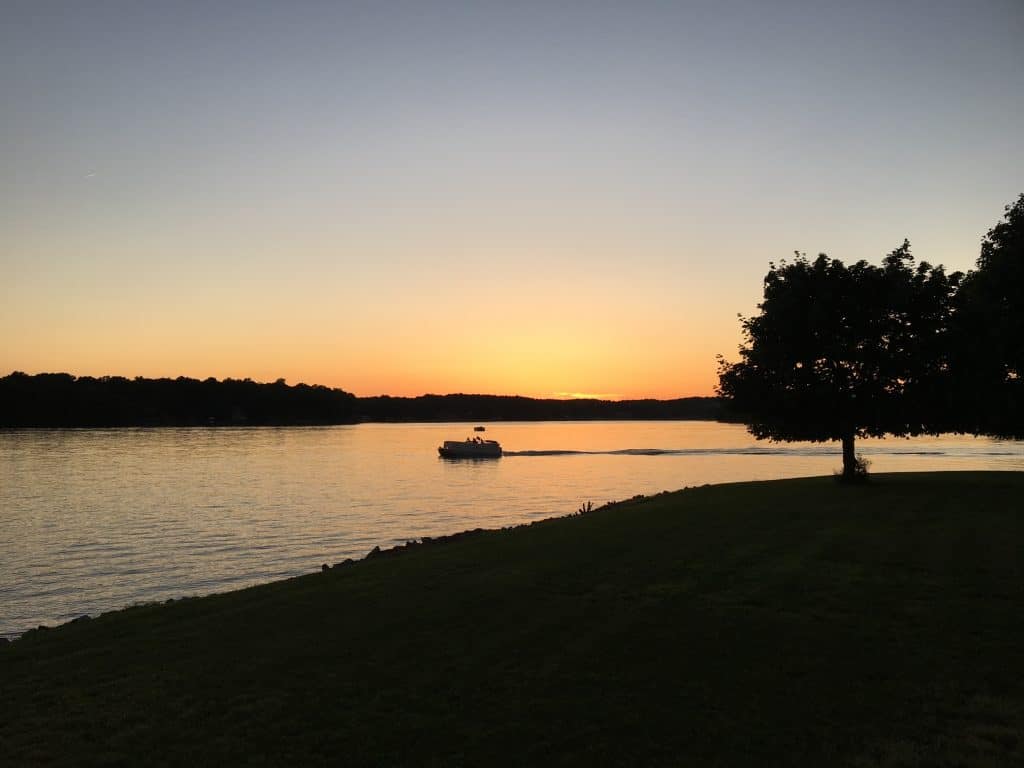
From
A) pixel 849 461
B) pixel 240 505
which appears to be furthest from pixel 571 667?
pixel 240 505

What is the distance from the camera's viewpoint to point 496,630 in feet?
46.6

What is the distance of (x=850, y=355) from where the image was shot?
41.4 m

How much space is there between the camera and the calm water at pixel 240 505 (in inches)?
1313

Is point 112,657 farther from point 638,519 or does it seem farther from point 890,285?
point 890,285

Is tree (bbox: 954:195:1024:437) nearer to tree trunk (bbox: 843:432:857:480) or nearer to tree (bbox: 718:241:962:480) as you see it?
tree (bbox: 718:241:962:480)

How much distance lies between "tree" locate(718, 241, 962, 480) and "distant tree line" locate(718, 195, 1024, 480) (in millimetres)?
58

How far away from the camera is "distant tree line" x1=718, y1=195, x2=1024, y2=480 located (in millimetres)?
40312

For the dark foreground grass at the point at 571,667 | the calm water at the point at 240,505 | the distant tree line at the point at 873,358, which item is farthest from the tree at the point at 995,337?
the calm water at the point at 240,505

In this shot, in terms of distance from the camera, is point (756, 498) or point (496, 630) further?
point (756, 498)

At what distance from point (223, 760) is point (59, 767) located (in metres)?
2.07

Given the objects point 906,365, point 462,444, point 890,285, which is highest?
point 890,285

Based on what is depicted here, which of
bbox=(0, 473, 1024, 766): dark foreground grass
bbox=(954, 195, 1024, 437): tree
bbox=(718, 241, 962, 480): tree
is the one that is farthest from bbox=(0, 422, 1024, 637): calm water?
bbox=(954, 195, 1024, 437): tree

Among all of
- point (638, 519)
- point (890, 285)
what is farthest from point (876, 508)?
point (890, 285)

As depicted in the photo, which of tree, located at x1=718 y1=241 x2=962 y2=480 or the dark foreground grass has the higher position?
tree, located at x1=718 y1=241 x2=962 y2=480
